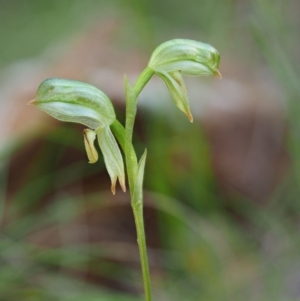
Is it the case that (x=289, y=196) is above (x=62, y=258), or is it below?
above

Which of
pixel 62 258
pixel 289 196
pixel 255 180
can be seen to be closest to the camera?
pixel 62 258

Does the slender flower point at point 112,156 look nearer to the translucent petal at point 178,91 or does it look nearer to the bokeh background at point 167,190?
the translucent petal at point 178,91

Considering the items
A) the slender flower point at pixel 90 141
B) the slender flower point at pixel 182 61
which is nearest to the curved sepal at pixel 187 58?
the slender flower point at pixel 182 61

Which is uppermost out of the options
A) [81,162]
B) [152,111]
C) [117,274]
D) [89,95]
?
[89,95]

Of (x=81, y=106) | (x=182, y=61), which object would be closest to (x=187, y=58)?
(x=182, y=61)

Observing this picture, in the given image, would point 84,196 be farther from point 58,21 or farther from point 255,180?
point 58,21

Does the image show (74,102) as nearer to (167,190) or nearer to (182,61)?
(182,61)

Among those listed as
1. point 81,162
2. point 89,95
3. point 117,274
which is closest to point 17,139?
point 81,162

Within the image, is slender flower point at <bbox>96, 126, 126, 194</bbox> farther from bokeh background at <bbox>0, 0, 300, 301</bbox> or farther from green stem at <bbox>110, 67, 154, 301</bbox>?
bokeh background at <bbox>0, 0, 300, 301</bbox>
